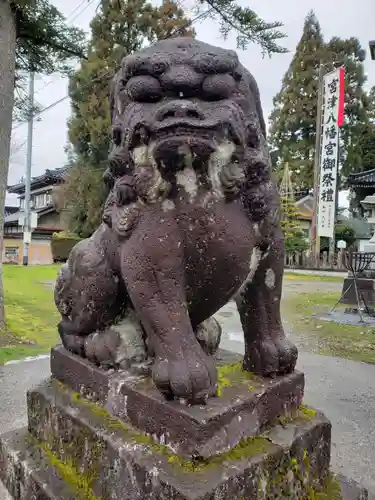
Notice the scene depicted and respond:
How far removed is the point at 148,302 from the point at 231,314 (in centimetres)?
446

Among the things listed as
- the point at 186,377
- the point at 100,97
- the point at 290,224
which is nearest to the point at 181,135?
the point at 186,377

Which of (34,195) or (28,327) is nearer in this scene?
(28,327)

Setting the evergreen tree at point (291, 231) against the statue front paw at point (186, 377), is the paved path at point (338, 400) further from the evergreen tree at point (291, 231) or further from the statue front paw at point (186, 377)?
the evergreen tree at point (291, 231)

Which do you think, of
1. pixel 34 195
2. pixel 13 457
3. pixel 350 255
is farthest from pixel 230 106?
pixel 34 195

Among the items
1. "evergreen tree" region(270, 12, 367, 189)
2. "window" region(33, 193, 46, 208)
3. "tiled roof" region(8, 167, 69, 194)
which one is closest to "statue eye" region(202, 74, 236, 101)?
"evergreen tree" region(270, 12, 367, 189)

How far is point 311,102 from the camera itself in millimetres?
20125

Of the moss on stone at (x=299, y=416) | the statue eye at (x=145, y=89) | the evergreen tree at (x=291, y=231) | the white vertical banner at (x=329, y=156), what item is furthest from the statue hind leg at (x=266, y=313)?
the evergreen tree at (x=291, y=231)

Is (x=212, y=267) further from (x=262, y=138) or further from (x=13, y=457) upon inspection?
(x=13, y=457)

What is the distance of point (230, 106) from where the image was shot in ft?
3.16

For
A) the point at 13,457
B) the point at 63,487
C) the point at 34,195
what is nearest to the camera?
the point at 63,487

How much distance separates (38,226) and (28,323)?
1725cm

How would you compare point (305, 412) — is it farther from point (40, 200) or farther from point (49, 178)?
point (40, 200)

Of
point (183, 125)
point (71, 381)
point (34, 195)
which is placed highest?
point (34, 195)

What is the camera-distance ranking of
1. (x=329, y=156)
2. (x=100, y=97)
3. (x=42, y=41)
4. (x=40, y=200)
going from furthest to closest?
(x=40, y=200) → (x=329, y=156) → (x=100, y=97) → (x=42, y=41)
